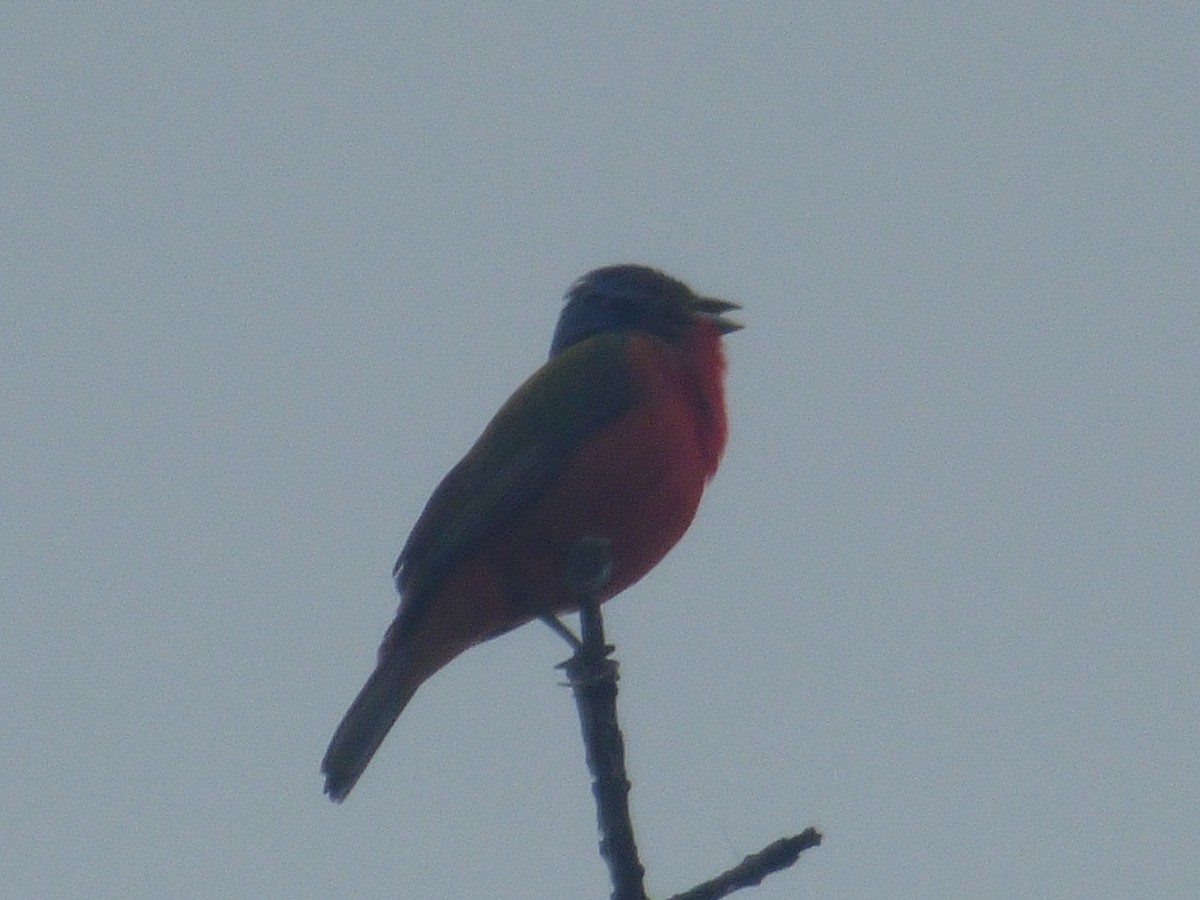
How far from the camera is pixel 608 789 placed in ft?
11.0

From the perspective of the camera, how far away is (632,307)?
26.8ft

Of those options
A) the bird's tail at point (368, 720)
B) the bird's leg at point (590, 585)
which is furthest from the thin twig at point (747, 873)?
the bird's tail at point (368, 720)

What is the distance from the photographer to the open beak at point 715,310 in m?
7.99

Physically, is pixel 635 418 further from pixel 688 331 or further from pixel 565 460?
pixel 688 331

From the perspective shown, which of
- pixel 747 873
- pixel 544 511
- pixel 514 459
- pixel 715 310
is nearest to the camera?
pixel 747 873

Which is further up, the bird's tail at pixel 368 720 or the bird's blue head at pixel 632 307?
the bird's blue head at pixel 632 307

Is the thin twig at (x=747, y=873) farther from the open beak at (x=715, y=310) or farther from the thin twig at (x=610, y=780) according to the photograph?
the open beak at (x=715, y=310)

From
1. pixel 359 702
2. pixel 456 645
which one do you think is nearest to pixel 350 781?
pixel 359 702

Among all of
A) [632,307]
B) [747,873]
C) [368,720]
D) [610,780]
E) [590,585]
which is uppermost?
[632,307]

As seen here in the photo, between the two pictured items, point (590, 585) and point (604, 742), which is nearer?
point (604, 742)

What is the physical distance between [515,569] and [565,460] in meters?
0.51

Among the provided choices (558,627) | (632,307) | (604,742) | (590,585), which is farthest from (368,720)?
(632,307)

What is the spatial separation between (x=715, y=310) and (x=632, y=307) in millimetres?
402

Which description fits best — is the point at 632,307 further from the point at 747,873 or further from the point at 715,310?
the point at 747,873
